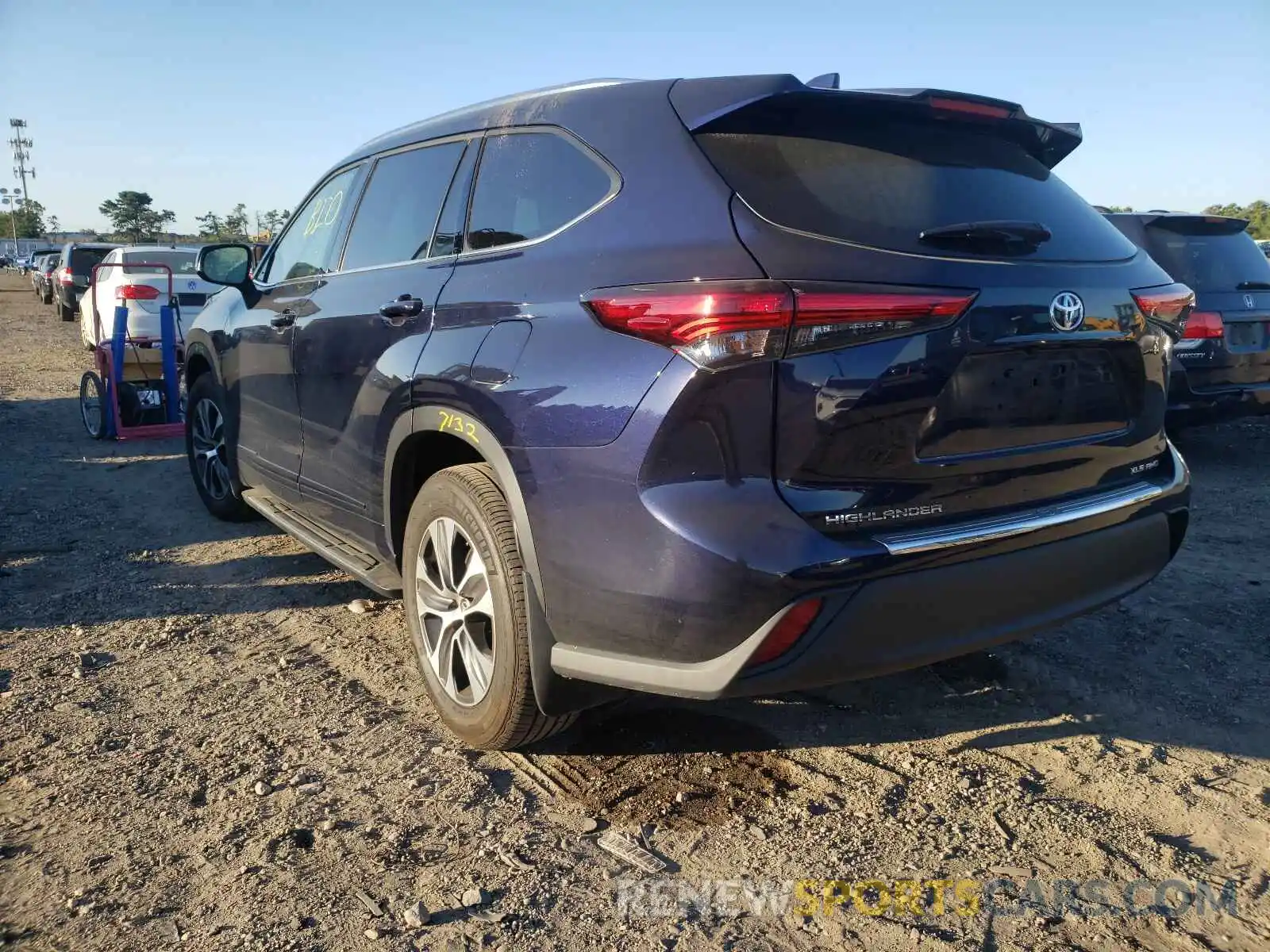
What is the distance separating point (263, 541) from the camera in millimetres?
5250

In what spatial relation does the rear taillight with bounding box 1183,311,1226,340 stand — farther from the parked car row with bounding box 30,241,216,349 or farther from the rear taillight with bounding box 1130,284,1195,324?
the parked car row with bounding box 30,241,216,349

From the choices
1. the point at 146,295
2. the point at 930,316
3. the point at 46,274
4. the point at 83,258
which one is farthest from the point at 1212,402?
the point at 46,274

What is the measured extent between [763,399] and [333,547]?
7.45 ft

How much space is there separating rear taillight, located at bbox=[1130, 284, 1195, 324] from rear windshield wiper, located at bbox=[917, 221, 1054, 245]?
0.38 meters

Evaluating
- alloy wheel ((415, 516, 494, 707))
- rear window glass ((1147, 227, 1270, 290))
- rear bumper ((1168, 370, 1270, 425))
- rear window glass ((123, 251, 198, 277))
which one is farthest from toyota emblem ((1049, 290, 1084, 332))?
rear window glass ((123, 251, 198, 277))

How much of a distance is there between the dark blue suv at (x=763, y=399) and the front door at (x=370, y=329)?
62 millimetres

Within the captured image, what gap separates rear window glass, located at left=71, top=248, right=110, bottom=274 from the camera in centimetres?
2069

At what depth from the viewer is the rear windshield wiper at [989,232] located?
7.67 ft

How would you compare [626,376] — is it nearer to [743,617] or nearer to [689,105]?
[743,617]

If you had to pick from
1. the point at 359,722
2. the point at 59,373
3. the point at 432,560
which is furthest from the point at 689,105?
the point at 59,373

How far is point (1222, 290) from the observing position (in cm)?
670

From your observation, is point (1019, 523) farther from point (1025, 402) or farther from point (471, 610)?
point (471, 610)

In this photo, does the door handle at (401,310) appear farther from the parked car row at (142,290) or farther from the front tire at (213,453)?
the parked car row at (142,290)

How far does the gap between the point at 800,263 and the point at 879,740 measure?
5.32ft
